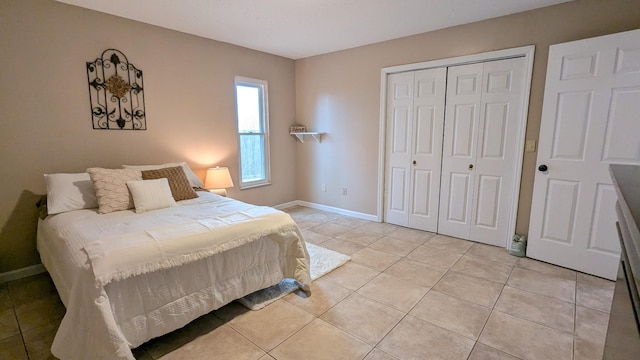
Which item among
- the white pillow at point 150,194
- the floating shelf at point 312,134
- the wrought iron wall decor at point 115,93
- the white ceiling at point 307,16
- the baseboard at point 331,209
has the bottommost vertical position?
the baseboard at point 331,209

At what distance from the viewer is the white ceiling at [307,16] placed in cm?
270

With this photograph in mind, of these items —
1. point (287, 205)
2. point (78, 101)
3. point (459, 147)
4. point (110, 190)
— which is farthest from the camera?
point (287, 205)

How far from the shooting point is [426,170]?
148 inches

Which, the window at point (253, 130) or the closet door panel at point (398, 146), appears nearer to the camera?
the closet door panel at point (398, 146)

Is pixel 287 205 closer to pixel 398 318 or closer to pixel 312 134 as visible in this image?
pixel 312 134

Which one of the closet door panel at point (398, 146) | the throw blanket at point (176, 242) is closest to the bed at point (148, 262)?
the throw blanket at point (176, 242)

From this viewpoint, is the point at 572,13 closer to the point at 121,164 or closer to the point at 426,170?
the point at 426,170

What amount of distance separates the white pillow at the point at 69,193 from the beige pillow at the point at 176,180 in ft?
1.50

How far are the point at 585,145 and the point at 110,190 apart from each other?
A: 4220 millimetres

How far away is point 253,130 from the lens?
4449 mm

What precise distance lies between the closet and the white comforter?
212 cm

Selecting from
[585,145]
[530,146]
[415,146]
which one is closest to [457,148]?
[415,146]

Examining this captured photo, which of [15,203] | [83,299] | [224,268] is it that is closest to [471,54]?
[224,268]

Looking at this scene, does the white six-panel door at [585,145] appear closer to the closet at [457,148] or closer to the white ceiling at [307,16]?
the closet at [457,148]
